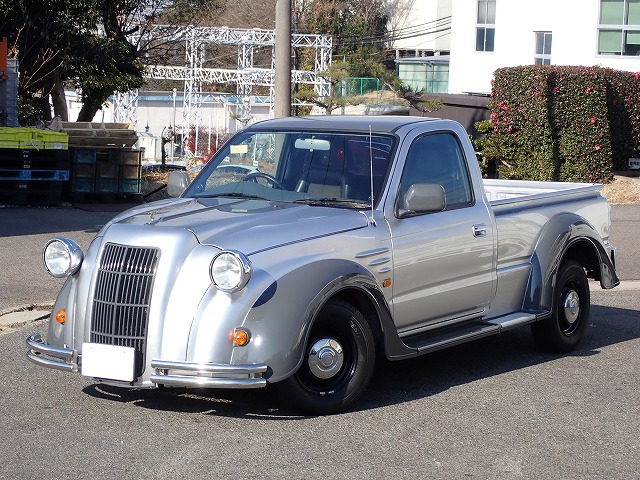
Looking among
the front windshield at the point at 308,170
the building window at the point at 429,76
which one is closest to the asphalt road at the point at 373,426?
the front windshield at the point at 308,170

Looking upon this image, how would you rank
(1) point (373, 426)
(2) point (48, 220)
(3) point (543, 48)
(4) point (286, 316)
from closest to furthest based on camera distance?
(4) point (286, 316), (1) point (373, 426), (2) point (48, 220), (3) point (543, 48)

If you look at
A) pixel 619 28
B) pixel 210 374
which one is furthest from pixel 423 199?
pixel 619 28

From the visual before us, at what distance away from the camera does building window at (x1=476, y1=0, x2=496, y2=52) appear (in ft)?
113

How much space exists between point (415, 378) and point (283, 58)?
6.53 m

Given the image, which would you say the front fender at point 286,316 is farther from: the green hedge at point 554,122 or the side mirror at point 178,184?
the green hedge at point 554,122

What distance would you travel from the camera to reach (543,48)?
3234cm

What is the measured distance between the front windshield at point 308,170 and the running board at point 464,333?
1.02 m

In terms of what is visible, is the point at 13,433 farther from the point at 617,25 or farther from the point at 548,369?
the point at 617,25

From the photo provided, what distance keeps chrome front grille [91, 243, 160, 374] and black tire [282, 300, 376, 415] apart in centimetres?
94

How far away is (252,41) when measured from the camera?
45.0 meters

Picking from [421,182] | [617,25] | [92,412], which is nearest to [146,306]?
[92,412]

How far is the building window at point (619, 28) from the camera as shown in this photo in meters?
29.7

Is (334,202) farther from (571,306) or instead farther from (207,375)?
(571,306)

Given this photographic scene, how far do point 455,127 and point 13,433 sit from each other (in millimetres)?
3904
